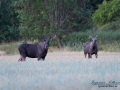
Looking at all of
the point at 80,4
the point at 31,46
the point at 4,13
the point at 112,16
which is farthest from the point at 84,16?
the point at 31,46

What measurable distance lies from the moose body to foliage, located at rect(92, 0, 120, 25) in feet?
68.9

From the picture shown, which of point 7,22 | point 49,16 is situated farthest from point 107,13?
point 7,22

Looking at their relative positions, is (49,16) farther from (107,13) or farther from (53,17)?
(107,13)

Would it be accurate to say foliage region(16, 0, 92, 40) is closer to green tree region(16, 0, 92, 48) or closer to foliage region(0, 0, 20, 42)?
green tree region(16, 0, 92, 48)

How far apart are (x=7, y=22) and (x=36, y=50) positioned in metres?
30.0

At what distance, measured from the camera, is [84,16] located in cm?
4312

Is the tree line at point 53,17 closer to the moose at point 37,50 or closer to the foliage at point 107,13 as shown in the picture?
the foliage at point 107,13

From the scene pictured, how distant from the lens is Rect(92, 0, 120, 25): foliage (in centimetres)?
4419

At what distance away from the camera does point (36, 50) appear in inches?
949

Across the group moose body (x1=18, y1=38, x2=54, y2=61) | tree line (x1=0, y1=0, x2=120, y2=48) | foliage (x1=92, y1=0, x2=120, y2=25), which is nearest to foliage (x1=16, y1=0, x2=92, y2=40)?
tree line (x1=0, y1=0, x2=120, y2=48)

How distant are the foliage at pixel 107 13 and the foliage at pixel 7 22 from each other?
11027 millimetres

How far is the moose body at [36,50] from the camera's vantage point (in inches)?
922

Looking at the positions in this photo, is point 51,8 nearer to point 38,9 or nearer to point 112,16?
point 38,9

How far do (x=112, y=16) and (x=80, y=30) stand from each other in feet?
15.0
